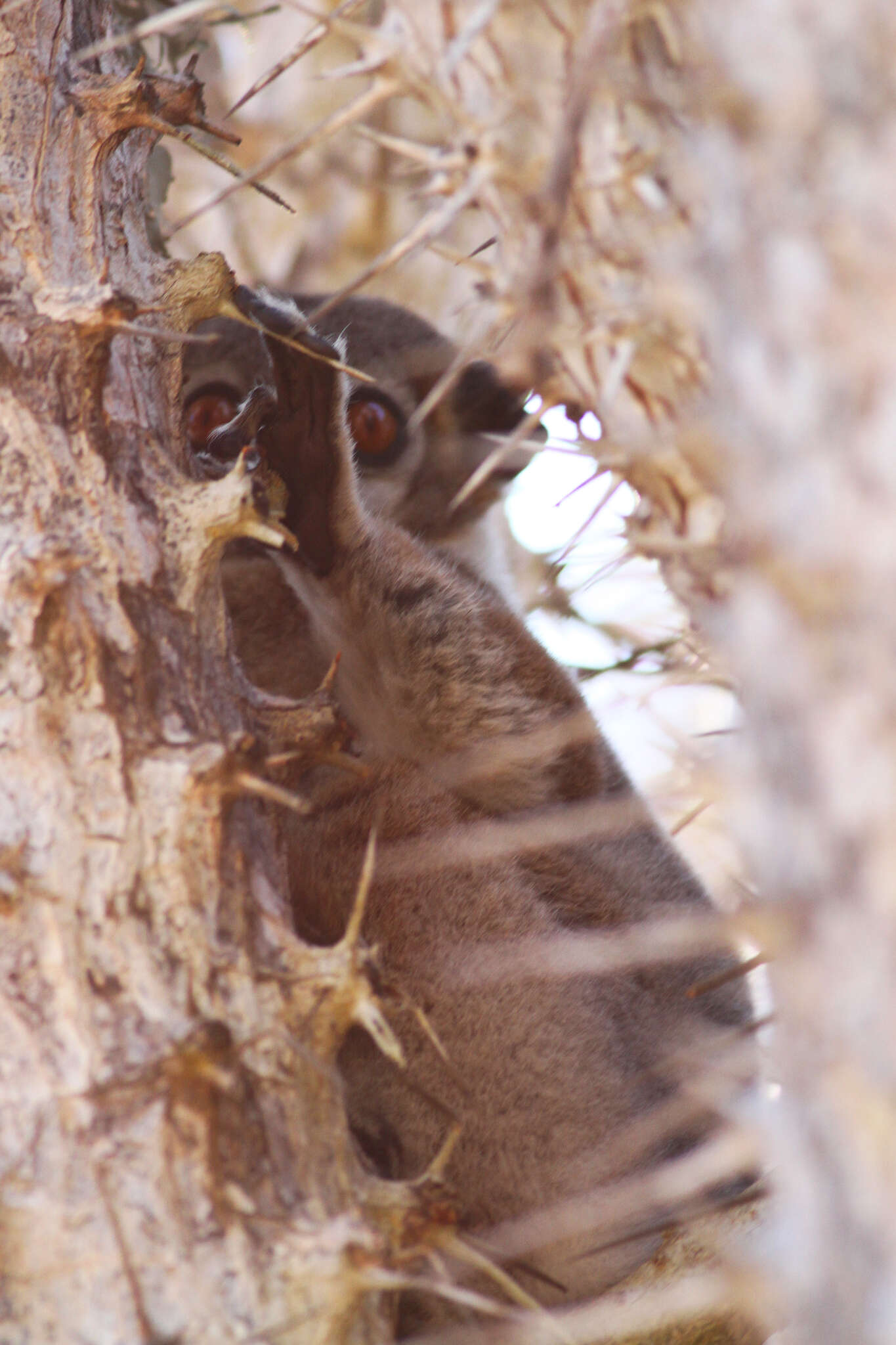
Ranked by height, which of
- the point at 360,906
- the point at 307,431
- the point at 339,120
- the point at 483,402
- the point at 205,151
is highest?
the point at 483,402

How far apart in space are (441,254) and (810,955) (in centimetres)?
109

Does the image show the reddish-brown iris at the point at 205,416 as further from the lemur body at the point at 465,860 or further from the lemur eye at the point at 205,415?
the lemur body at the point at 465,860

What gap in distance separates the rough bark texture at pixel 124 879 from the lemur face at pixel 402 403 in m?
1.73

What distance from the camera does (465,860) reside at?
264 cm

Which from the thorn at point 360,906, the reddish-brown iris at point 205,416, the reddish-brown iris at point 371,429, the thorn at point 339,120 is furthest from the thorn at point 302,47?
the reddish-brown iris at point 371,429

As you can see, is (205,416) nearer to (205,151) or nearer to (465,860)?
(205,151)

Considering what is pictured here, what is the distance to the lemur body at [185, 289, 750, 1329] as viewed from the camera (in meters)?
2.44

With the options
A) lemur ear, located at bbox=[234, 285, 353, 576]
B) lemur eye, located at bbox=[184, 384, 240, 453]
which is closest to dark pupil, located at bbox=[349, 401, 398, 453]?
lemur eye, located at bbox=[184, 384, 240, 453]

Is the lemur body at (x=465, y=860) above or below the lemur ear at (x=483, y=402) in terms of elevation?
below

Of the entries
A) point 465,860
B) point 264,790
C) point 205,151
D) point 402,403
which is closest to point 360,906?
point 264,790

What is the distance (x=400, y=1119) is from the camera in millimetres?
2398

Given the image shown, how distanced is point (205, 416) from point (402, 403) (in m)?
0.99

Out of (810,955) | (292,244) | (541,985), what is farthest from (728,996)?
(292,244)

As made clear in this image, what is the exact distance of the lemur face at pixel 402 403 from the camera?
13.2ft
